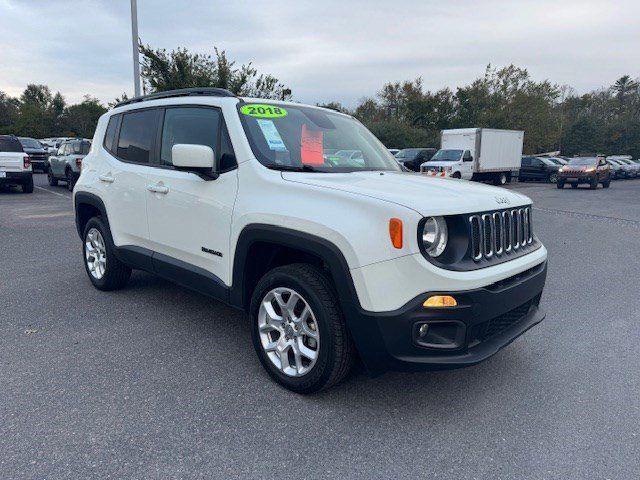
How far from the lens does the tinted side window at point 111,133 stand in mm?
5020

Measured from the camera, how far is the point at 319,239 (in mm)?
2879

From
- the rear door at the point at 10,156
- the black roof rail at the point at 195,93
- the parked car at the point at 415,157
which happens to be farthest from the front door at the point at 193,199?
the parked car at the point at 415,157

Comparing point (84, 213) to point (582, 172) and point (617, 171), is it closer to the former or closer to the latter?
point (582, 172)

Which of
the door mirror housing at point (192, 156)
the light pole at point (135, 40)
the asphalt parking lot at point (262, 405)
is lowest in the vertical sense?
the asphalt parking lot at point (262, 405)

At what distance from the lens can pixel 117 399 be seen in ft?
10.2

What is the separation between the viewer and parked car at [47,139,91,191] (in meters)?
15.8

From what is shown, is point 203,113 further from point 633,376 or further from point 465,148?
point 465,148

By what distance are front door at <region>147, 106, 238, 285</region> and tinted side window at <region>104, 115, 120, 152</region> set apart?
1019mm

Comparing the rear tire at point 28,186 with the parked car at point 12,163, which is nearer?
the parked car at point 12,163

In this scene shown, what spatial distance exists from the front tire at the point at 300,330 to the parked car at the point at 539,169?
29.1 meters

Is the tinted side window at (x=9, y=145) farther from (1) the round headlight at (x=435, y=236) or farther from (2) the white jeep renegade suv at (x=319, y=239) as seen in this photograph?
(1) the round headlight at (x=435, y=236)

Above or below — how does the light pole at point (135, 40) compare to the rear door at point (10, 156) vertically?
above

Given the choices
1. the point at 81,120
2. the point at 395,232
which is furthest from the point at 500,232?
the point at 81,120

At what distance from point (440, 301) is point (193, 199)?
2060 millimetres
